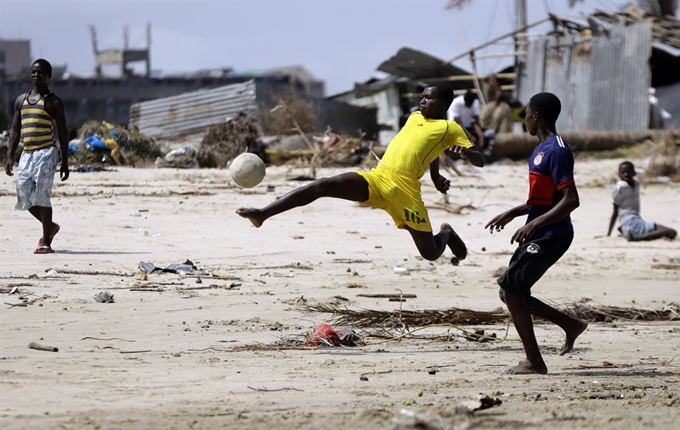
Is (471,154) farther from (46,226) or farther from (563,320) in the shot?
(46,226)

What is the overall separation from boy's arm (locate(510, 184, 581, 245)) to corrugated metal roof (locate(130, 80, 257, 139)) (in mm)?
17369

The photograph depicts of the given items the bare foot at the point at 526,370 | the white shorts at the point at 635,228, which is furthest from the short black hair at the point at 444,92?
the white shorts at the point at 635,228

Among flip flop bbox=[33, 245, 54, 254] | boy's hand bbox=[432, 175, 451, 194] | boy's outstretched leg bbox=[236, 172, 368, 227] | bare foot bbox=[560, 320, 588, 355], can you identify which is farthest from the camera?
flip flop bbox=[33, 245, 54, 254]

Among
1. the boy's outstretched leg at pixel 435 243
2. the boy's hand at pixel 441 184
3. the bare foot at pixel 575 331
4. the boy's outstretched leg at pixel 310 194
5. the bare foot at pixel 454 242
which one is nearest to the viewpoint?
the bare foot at pixel 575 331

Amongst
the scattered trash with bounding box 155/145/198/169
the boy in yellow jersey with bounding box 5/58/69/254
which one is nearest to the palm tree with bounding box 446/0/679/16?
the scattered trash with bounding box 155/145/198/169

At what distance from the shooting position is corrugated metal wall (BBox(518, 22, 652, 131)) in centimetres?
2477

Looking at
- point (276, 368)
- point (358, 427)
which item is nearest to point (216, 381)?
point (276, 368)

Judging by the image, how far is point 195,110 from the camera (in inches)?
917

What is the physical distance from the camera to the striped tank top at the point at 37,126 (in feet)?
33.3

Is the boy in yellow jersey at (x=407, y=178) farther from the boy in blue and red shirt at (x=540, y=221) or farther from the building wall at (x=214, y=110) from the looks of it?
the building wall at (x=214, y=110)

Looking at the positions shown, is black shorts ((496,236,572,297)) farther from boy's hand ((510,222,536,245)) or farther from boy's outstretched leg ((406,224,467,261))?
boy's outstretched leg ((406,224,467,261))

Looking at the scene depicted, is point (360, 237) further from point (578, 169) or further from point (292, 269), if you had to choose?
point (578, 169)

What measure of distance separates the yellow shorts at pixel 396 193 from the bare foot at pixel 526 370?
1698 mm

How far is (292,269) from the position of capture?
10.3 metres
